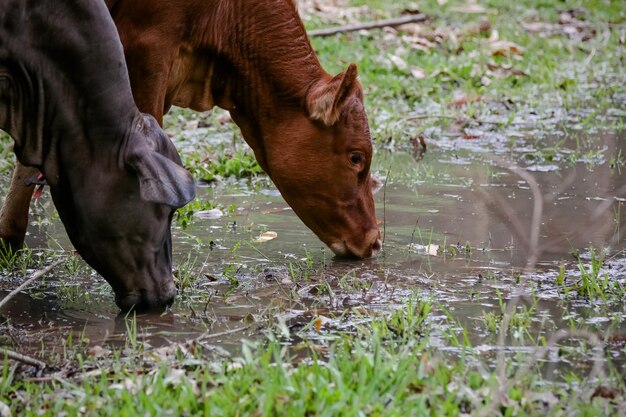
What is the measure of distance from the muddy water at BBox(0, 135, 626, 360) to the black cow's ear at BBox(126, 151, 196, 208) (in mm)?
595

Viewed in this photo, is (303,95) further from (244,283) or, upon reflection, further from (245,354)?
(245,354)

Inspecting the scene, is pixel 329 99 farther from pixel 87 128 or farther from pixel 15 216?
pixel 15 216

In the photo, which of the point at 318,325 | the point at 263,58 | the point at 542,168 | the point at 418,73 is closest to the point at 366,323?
the point at 318,325

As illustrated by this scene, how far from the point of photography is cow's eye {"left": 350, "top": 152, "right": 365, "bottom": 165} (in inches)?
255

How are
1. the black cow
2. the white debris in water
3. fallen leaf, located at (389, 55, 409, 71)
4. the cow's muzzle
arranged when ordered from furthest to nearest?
fallen leaf, located at (389, 55, 409, 71)
the white debris in water
the cow's muzzle
the black cow

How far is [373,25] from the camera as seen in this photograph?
45.9ft

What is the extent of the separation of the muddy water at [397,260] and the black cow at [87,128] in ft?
1.38

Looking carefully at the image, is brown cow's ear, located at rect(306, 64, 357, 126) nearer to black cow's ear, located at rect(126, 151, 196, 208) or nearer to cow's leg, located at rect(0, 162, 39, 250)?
black cow's ear, located at rect(126, 151, 196, 208)

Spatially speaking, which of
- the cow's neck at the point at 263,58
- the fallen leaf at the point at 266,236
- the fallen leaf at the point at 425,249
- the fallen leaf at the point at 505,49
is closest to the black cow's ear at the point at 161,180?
the cow's neck at the point at 263,58

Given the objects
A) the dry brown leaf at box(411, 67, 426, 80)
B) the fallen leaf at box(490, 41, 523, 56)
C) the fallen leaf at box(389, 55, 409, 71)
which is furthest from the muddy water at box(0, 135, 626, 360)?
the fallen leaf at box(490, 41, 523, 56)

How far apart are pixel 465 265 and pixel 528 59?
734cm

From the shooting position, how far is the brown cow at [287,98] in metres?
6.40

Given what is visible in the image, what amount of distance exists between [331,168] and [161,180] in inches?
66.0

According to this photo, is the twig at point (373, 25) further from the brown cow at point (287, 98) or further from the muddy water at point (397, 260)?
the brown cow at point (287, 98)
